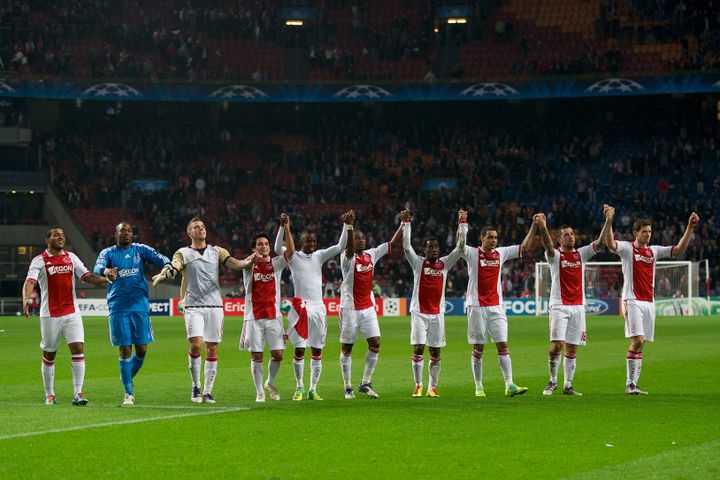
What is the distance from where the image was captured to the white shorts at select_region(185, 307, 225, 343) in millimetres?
14836

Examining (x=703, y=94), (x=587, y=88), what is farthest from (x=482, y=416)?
(x=703, y=94)

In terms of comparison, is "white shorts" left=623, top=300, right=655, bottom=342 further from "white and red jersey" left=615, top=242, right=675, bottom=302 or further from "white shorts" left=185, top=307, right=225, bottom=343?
"white shorts" left=185, top=307, right=225, bottom=343

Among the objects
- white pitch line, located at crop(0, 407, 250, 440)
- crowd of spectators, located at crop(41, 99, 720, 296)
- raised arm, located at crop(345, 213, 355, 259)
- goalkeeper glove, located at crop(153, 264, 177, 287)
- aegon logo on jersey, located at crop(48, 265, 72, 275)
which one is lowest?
white pitch line, located at crop(0, 407, 250, 440)

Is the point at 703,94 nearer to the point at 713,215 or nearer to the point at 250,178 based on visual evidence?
the point at 713,215

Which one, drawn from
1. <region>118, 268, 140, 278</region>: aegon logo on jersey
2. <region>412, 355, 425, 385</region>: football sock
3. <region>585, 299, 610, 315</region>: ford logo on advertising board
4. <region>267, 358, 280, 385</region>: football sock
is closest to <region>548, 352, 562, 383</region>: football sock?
<region>412, 355, 425, 385</region>: football sock

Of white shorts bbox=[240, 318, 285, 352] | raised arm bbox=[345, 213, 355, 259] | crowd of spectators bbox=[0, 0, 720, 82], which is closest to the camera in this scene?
white shorts bbox=[240, 318, 285, 352]

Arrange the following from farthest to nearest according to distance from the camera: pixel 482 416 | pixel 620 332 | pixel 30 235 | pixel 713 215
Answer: pixel 30 235
pixel 713 215
pixel 620 332
pixel 482 416

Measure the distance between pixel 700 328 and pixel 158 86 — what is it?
29.9 m

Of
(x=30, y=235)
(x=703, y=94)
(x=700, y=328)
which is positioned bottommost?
(x=700, y=328)

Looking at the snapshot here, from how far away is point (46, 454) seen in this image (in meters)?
10.2

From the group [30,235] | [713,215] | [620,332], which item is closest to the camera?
[620,332]

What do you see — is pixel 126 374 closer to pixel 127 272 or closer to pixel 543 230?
pixel 127 272

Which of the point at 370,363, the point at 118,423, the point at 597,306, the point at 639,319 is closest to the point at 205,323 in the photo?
the point at 370,363

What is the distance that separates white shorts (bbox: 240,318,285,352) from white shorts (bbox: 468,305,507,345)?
264 cm
